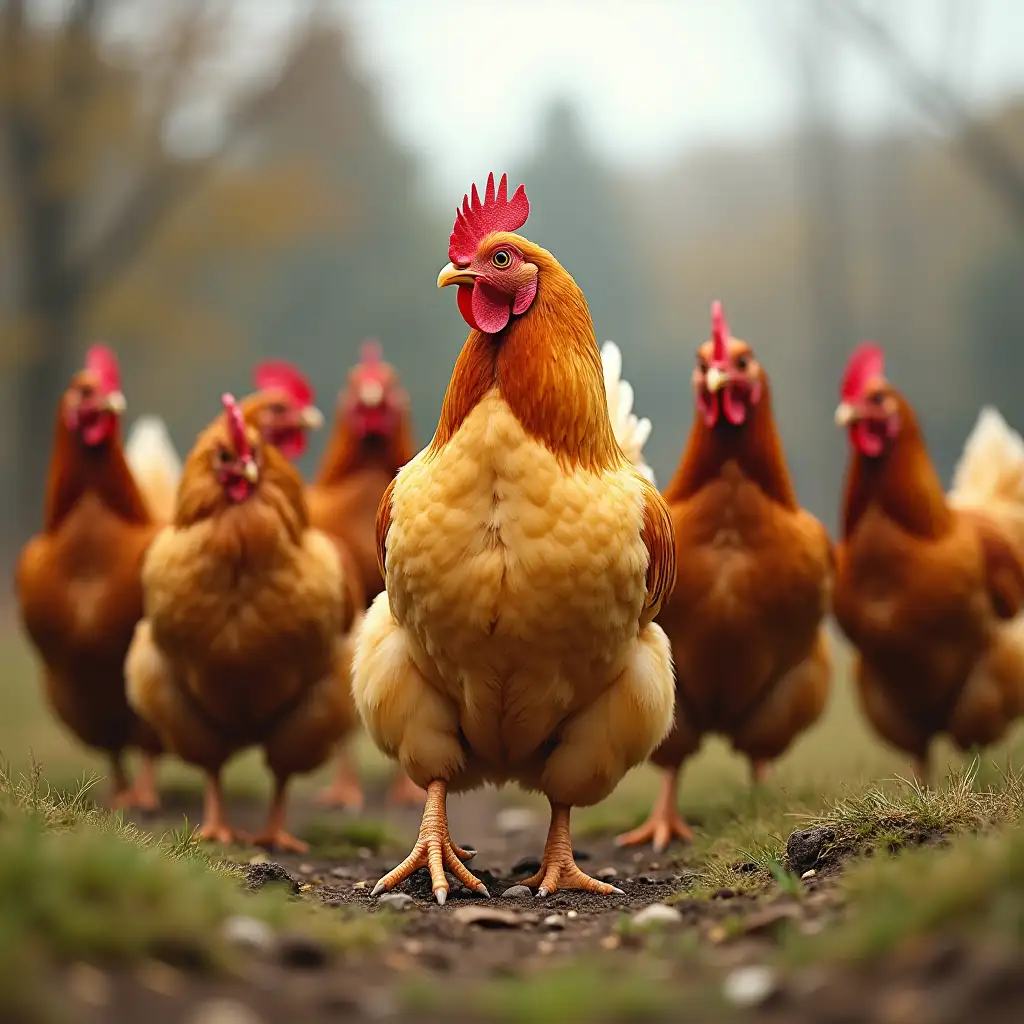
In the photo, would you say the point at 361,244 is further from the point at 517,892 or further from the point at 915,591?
the point at 517,892

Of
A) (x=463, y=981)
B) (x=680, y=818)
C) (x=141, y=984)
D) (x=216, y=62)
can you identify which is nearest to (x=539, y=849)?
(x=680, y=818)

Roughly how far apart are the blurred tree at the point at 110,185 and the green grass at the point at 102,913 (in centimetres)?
1432

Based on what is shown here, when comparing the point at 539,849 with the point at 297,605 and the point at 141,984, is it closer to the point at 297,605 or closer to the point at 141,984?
the point at 297,605

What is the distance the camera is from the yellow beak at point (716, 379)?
16.3 ft

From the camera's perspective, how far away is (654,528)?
4008mm

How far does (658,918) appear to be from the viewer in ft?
11.2

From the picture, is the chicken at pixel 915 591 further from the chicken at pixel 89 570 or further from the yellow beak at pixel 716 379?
the chicken at pixel 89 570

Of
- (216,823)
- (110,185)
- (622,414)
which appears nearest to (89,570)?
(216,823)

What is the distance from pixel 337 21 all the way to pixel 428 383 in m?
6.23

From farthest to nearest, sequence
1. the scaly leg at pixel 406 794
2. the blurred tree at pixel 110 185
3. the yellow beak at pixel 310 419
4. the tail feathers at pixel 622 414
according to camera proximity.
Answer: the blurred tree at pixel 110 185
the scaly leg at pixel 406 794
the yellow beak at pixel 310 419
the tail feathers at pixel 622 414

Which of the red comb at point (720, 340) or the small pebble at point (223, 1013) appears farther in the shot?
the red comb at point (720, 340)

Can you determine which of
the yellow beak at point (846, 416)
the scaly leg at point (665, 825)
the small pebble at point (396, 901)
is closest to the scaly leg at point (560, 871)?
the small pebble at point (396, 901)

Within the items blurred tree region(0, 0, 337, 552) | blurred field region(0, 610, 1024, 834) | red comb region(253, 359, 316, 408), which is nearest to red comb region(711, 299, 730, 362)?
blurred field region(0, 610, 1024, 834)

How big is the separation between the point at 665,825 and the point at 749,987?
2.93 meters
